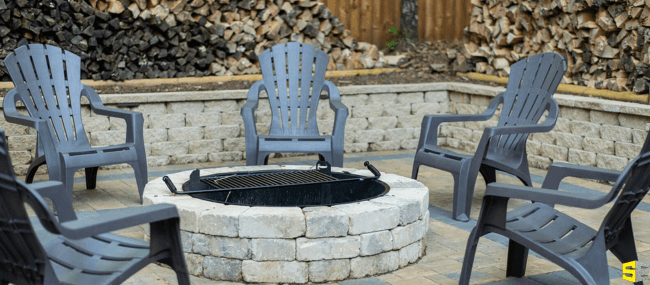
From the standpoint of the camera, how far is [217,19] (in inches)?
235

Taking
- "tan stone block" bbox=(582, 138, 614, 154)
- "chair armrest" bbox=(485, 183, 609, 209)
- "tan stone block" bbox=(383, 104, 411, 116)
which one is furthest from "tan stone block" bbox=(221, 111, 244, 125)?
"chair armrest" bbox=(485, 183, 609, 209)

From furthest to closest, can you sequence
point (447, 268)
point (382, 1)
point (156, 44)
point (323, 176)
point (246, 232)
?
point (382, 1) → point (156, 44) → point (323, 176) → point (447, 268) → point (246, 232)

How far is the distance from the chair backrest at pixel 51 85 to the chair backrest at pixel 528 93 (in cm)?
277

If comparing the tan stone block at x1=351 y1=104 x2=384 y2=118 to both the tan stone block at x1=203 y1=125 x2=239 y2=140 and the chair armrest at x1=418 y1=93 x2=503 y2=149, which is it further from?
the chair armrest at x1=418 y1=93 x2=503 y2=149

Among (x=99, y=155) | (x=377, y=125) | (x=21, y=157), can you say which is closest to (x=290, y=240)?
(x=99, y=155)

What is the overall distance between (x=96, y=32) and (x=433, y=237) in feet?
11.5

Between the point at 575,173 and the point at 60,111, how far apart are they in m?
3.16

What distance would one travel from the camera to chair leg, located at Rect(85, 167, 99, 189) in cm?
445

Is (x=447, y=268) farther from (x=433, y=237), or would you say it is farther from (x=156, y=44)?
(x=156, y=44)

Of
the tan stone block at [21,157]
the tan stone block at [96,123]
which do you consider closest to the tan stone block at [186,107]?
the tan stone block at [96,123]

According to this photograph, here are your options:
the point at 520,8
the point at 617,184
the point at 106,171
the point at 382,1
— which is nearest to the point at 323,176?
the point at 617,184

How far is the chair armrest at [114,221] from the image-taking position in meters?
1.79

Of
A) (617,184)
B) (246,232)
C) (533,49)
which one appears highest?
(533,49)

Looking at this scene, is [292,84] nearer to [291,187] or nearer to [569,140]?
[291,187]
